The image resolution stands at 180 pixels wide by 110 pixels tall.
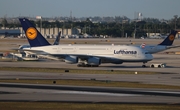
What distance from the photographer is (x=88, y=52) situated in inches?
3022

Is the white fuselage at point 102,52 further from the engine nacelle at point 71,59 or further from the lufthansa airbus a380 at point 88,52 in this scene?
the engine nacelle at point 71,59

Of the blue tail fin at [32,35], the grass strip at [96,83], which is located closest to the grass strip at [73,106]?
the grass strip at [96,83]

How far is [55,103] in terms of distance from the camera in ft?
118

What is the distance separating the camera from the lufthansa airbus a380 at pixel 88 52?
246 ft

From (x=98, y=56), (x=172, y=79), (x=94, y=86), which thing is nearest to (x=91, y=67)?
(x=98, y=56)

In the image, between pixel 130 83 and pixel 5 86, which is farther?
pixel 130 83

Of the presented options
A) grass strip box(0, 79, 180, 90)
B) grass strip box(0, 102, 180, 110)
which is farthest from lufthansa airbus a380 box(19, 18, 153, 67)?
grass strip box(0, 102, 180, 110)

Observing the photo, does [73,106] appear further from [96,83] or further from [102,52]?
[102,52]

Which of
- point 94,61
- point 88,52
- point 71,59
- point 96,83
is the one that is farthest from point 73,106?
point 88,52

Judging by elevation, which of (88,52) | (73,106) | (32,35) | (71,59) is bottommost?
(71,59)

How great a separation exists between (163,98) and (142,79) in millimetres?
16637

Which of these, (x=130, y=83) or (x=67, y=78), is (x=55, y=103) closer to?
(x=130, y=83)

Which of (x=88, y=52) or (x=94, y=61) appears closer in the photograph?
(x=94, y=61)

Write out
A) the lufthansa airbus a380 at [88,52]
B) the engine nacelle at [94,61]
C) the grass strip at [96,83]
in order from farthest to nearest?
1. the lufthansa airbus a380 at [88,52]
2. the engine nacelle at [94,61]
3. the grass strip at [96,83]
